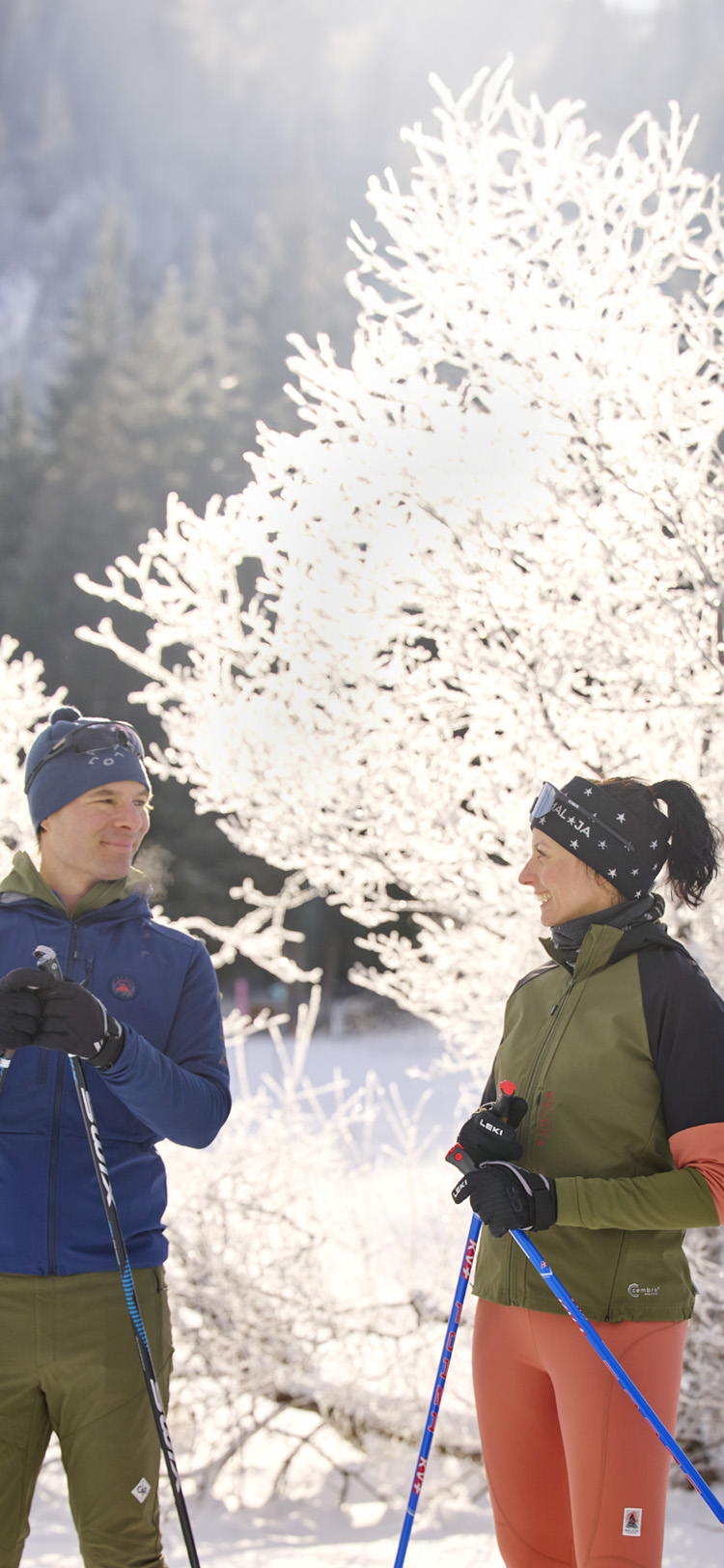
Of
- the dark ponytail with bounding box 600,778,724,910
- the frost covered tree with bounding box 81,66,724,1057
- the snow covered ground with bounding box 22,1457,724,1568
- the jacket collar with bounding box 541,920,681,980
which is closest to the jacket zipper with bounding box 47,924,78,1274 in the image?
the jacket collar with bounding box 541,920,681,980

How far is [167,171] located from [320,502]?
8374 cm

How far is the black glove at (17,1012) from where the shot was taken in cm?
170

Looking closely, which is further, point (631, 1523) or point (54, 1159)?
point (54, 1159)

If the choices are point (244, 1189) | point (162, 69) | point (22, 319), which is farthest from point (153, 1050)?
point (162, 69)

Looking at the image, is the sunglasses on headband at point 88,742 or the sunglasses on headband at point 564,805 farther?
the sunglasses on headband at point 88,742

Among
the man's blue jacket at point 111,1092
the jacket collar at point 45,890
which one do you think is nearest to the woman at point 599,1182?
the man's blue jacket at point 111,1092

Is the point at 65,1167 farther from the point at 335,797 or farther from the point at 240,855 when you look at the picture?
the point at 240,855

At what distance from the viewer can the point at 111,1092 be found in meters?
1.93

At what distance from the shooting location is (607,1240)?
70.9 inches

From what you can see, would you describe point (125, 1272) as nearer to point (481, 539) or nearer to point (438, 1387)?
point (438, 1387)

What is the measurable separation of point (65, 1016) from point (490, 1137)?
0.68m

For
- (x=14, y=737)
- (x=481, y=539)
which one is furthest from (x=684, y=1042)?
(x=14, y=737)

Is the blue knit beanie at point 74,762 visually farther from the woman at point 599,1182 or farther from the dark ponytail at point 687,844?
the dark ponytail at point 687,844

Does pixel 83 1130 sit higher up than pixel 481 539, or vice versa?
pixel 481 539
